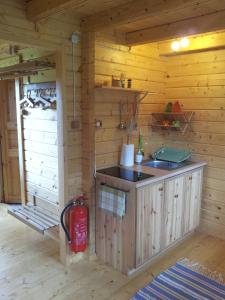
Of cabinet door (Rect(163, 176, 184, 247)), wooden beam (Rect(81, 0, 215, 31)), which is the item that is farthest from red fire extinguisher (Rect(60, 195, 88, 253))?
wooden beam (Rect(81, 0, 215, 31))

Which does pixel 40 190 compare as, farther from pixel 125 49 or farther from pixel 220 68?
pixel 220 68

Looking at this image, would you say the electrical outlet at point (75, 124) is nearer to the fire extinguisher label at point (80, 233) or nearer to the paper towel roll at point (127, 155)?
the paper towel roll at point (127, 155)

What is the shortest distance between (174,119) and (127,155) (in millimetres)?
874

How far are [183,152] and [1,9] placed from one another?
2.33m

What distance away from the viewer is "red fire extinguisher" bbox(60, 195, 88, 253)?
2510mm

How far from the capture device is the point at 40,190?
325 centimetres

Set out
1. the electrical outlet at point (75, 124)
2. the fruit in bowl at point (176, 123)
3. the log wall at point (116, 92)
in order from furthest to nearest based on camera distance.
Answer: the fruit in bowl at point (176, 123), the log wall at point (116, 92), the electrical outlet at point (75, 124)

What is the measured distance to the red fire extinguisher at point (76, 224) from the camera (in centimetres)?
251

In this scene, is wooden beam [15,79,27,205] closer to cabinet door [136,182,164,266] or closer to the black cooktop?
the black cooktop

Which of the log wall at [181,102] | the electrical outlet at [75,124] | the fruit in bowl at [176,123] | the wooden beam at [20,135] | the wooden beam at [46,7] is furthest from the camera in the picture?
the wooden beam at [20,135]

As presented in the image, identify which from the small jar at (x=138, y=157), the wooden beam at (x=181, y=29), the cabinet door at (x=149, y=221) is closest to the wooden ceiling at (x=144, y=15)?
the wooden beam at (x=181, y=29)

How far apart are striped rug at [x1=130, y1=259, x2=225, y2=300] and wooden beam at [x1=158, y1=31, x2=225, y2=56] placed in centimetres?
223

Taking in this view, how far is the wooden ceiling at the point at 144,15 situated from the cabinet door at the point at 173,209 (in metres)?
1.42

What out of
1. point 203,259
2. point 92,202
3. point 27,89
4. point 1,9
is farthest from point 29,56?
point 203,259
